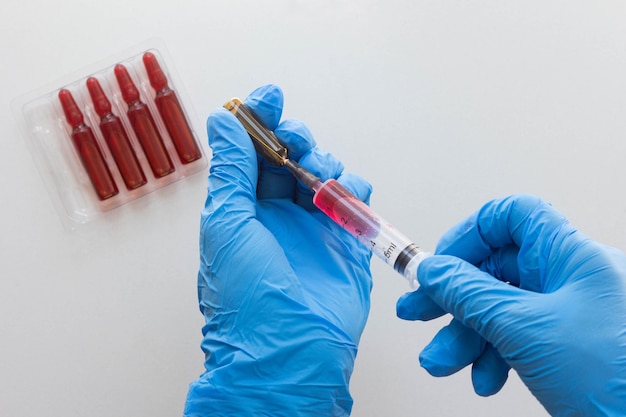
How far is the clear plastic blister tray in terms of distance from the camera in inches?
54.9

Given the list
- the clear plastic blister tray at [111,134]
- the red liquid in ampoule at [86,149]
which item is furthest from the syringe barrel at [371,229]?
Result: the red liquid in ampoule at [86,149]

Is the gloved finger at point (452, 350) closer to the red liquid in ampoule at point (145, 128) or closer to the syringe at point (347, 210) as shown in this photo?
the syringe at point (347, 210)

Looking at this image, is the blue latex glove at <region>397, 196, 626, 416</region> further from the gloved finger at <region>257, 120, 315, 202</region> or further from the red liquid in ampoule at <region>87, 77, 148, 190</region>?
the red liquid in ampoule at <region>87, 77, 148, 190</region>

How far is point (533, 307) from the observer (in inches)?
35.7

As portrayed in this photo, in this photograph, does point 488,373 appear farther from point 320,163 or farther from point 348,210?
point 320,163

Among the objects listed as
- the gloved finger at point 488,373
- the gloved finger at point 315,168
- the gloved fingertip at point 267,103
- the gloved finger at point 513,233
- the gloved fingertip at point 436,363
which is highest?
the gloved fingertip at point 267,103

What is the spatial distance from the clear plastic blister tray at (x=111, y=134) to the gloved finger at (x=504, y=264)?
695 mm

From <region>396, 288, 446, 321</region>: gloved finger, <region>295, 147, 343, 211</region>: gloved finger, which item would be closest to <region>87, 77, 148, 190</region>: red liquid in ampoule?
<region>295, 147, 343, 211</region>: gloved finger

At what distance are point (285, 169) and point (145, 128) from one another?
0.40m

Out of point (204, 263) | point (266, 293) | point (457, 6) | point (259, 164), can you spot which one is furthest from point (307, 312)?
point (457, 6)

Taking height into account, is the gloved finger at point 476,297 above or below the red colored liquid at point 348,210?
below

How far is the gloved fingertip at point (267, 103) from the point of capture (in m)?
1.20

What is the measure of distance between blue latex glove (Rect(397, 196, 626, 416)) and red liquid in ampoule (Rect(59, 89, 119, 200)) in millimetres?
749

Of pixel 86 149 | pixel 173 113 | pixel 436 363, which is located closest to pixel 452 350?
pixel 436 363
